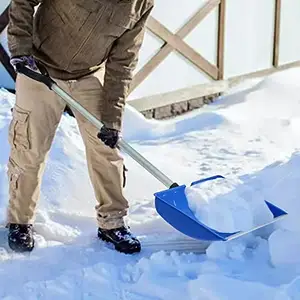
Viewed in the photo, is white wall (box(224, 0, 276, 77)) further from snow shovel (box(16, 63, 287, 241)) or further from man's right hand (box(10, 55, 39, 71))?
man's right hand (box(10, 55, 39, 71))

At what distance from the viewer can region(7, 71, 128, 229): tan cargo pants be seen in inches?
147

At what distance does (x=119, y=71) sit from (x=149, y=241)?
35.5 inches

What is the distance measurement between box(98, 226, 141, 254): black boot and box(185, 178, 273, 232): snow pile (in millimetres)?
407

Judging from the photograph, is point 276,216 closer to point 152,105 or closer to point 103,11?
point 103,11

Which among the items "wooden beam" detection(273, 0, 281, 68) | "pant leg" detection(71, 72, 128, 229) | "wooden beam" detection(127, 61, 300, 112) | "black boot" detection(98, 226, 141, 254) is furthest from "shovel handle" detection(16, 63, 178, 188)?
"wooden beam" detection(273, 0, 281, 68)

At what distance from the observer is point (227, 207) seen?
3.71 meters

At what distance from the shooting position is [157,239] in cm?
405

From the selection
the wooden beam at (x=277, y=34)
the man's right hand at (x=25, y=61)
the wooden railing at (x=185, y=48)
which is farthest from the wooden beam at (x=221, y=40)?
the man's right hand at (x=25, y=61)

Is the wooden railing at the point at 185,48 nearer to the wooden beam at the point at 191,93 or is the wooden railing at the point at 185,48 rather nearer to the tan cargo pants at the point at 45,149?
the wooden beam at the point at 191,93

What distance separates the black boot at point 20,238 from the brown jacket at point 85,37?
0.70m

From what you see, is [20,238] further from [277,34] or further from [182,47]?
[277,34]

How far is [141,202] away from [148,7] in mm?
1404

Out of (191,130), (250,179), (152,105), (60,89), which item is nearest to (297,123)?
(191,130)

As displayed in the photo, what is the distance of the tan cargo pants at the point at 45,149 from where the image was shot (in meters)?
3.74
